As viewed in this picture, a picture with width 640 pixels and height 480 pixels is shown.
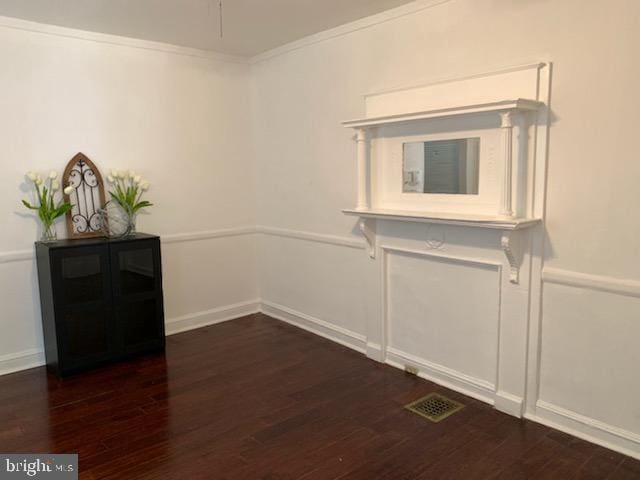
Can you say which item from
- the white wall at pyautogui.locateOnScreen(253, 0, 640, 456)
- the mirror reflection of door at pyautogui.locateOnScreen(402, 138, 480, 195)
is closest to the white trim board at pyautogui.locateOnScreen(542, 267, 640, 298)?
the white wall at pyautogui.locateOnScreen(253, 0, 640, 456)

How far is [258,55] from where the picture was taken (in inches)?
186

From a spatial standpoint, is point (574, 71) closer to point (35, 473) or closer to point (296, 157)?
point (296, 157)

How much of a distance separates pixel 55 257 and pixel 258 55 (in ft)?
8.49

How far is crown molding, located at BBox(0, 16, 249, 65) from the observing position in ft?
11.8

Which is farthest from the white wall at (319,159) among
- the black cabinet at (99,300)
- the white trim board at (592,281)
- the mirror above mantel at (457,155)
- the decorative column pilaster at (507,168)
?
the black cabinet at (99,300)

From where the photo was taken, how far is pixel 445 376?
11.1ft

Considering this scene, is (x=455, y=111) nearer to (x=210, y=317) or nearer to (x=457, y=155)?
(x=457, y=155)

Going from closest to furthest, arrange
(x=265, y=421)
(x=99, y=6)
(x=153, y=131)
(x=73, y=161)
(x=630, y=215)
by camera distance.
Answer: (x=630, y=215), (x=265, y=421), (x=99, y=6), (x=73, y=161), (x=153, y=131)

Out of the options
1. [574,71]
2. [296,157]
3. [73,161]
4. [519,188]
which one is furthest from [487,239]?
[73,161]

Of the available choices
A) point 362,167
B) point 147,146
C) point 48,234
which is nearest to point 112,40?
point 147,146

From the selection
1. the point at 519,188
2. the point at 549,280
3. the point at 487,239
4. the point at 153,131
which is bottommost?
the point at 549,280

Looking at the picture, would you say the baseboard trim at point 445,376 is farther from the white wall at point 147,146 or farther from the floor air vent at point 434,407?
the white wall at point 147,146

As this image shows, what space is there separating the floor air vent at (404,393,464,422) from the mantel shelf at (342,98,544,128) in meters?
1.79

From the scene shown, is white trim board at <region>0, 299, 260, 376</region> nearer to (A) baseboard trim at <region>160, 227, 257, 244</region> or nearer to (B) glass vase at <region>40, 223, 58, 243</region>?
(A) baseboard trim at <region>160, 227, 257, 244</region>
